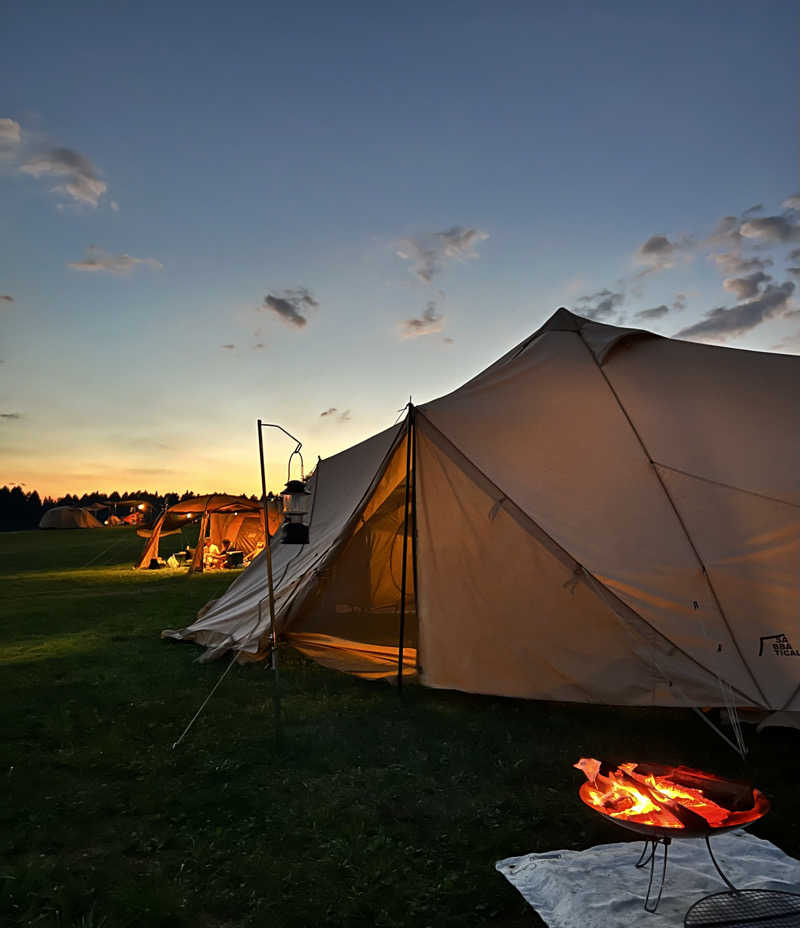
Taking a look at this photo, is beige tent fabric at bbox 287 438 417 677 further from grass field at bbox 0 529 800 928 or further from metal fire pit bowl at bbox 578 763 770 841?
metal fire pit bowl at bbox 578 763 770 841

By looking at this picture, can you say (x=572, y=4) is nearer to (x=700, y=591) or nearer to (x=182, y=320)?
(x=700, y=591)

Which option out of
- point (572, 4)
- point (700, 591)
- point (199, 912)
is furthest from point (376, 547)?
point (572, 4)

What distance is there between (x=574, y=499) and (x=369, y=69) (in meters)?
6.53

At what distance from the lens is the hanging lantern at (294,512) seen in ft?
17.7

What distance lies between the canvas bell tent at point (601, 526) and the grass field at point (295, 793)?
0.50 m

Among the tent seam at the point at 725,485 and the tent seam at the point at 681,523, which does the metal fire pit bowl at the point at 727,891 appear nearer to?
the tent seam at the point at 681,523

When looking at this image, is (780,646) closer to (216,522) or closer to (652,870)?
(652,870)

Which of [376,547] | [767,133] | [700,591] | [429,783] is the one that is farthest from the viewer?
[376,547]

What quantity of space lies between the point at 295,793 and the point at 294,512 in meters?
2.26

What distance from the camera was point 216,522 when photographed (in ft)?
70.5

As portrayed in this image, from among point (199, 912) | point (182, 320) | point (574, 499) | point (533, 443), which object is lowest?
point (199, 912)

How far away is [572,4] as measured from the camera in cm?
729

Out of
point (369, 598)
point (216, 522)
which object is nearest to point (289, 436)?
point (369, 598)

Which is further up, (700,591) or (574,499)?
(574,499)
